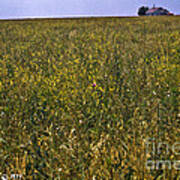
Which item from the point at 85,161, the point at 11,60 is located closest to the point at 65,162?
the point at 85,161

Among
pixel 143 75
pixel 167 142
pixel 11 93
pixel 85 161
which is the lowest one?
pixel 85 161

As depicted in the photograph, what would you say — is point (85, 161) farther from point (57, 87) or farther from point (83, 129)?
point (57, 87)

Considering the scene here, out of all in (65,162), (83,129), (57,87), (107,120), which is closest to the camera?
(65,162)

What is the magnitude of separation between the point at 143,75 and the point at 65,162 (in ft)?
8.74

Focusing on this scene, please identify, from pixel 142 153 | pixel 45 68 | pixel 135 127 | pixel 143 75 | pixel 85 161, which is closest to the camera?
pixel 142 153

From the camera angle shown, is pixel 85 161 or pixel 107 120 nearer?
pixel 85 161

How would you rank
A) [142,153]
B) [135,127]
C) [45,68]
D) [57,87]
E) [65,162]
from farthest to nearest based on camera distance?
[45,68], [57,87], [135,127], [65,162], [142,153]

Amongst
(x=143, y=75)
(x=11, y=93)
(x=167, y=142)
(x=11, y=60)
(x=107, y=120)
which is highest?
(x=11, y=60)

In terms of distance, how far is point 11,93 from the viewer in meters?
3.99

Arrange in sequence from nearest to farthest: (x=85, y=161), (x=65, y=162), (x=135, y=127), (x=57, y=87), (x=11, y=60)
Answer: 1. (x=65, y=162)
2. (x=85, y=161)
3. (x=135, y=127)
4. (x=57, y=87)
5. (x=11, y=60)

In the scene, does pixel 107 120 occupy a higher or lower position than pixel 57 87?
lower

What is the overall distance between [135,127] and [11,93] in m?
2.02

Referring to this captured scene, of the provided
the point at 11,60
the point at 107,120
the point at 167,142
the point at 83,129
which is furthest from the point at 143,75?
the point at 11,60

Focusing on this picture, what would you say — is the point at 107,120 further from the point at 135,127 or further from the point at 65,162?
the point at 65,162
